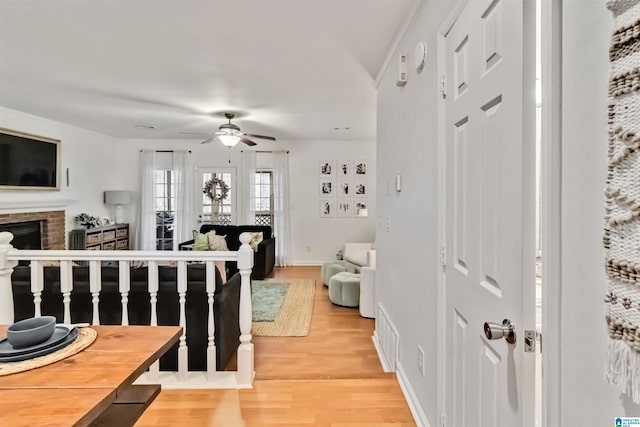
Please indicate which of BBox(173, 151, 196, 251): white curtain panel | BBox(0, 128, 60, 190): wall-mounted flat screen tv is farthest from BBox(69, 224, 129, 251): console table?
BBox(173, 151, 196, 251): white curtain panel

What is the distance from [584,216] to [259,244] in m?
5.03

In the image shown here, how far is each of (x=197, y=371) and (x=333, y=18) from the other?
99.9 inches

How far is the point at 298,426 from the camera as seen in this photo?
5.94ft

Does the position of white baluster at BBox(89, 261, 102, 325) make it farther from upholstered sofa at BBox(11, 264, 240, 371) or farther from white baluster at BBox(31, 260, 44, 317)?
white baluster at BBox(31, 260, 44, 317)

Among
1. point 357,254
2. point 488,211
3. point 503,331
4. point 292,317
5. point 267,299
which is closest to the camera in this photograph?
point 503,331

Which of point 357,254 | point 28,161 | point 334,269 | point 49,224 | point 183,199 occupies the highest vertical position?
point 28,161

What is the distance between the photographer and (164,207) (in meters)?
6.81

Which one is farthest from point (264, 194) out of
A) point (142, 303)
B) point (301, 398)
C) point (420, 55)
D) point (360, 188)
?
point (420, 55)

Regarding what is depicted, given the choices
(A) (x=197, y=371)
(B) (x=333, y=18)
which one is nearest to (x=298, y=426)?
(A) (x=197, y=371)

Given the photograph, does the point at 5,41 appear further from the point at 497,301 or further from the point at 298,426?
the point at 497,301

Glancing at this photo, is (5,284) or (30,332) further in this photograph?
(5,284)

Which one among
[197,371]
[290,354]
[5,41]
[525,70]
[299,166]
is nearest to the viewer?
[525,70]

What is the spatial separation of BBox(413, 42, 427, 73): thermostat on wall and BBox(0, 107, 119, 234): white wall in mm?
5201

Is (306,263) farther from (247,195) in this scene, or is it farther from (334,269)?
(334,269)
